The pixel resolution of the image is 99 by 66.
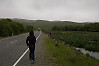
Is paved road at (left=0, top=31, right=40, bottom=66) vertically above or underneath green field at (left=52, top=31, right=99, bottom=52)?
above

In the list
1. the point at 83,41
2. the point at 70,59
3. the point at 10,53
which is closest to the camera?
the point at 70,59

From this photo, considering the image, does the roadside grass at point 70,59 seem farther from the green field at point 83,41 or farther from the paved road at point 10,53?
the green field at point 83,41

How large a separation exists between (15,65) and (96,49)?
20.4m

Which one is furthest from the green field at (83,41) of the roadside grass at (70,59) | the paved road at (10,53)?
the paved road at (10,53)

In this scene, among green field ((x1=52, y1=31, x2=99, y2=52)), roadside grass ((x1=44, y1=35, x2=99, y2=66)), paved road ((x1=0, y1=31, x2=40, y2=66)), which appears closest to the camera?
paved road ((x1=0, y1=31, x2=40, y2=66))

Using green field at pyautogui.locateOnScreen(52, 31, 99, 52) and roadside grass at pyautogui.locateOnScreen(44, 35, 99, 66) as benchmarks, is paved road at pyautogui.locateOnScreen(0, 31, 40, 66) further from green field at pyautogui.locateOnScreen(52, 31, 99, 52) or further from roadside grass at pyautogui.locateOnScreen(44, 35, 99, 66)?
green field at pyautogui.locateOnScreen(52, 31, 99, 52)

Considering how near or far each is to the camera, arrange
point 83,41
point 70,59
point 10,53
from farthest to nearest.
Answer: point 83,41, point 10,53, point 70,59

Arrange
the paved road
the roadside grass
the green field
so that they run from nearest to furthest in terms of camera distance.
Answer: the paved road
the roadside grass
the green field

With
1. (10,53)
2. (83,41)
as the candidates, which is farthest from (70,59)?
(83,41)

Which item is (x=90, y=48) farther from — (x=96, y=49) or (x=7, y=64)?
(x=7, y=64)

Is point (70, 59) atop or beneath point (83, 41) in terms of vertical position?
atop

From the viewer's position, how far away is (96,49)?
74.0 ft

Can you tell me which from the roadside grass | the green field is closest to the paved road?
the roadside grass

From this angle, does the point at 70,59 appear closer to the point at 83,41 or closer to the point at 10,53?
the point at 10,53
